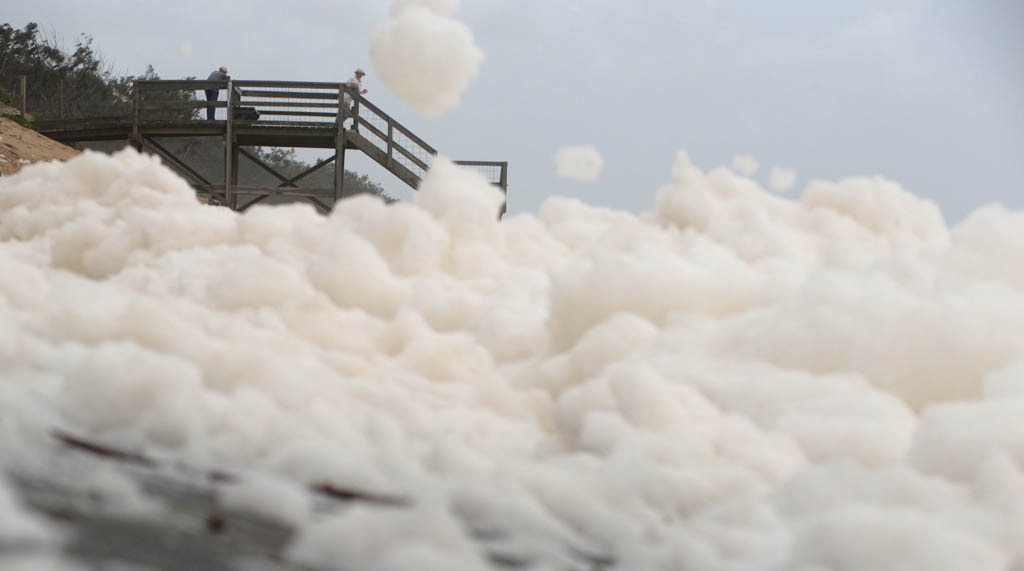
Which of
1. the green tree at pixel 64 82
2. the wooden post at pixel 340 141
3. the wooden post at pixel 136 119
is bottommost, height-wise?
the wooden post at pixel 340 141

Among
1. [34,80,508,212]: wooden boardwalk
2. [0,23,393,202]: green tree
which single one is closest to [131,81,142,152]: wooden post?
[34,80,508,212]: wooden boardwalk

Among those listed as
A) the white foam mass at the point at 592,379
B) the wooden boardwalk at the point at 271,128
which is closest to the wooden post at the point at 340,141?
the wooden boardwalk at the point at 271,128

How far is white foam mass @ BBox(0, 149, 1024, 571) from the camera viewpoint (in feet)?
5.24

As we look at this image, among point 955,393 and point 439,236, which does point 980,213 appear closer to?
point 955,393

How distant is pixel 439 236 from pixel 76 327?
1274mm

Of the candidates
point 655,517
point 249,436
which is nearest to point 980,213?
point 655,517

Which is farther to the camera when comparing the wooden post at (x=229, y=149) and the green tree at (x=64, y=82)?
the green tree at (x=64, y=82)

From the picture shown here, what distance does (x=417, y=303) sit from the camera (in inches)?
115

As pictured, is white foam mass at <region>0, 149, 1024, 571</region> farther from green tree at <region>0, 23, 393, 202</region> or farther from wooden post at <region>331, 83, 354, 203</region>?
green tree at <region>0, 23, 393, 202</region>

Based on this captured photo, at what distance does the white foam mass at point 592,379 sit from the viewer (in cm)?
160

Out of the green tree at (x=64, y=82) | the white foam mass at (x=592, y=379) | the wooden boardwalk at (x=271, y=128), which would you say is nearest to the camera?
the white foam mass at (x=592, y=379)

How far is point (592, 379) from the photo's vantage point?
91.0 inches

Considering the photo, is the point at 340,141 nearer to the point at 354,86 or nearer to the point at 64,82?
the point at 354,86

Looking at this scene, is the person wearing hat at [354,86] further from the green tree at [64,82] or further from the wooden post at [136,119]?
the green tree at [64,82]
